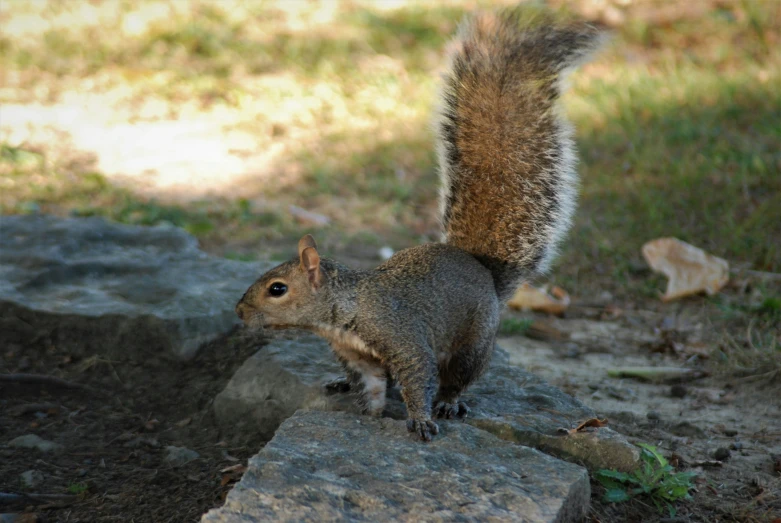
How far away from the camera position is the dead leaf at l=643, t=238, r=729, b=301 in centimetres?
434

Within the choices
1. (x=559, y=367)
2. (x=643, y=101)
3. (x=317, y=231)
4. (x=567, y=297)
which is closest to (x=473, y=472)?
(x=559, y=367)

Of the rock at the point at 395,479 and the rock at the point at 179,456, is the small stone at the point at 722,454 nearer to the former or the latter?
the rock at the point at 395,479

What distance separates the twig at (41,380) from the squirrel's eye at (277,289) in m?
0.79

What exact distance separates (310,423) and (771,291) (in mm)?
2734

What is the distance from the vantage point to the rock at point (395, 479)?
2.04 metres

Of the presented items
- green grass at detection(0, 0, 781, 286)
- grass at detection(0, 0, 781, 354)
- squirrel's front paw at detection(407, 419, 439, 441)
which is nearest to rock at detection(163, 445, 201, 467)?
squirrel's front paw at detection(407, 419, 439, 441)

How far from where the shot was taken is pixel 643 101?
6355 millimetres

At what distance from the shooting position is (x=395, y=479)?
2.19 metres

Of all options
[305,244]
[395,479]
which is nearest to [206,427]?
[305,244]

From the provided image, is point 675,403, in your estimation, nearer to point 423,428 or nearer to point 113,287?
point 423,428

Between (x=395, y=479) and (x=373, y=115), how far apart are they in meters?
4.64

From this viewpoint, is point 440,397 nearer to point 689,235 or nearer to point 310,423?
point 310,423

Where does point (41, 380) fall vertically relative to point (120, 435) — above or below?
above

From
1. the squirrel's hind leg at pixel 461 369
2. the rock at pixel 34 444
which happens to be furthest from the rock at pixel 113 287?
the squirrel's hind leg at pixel 461 369
